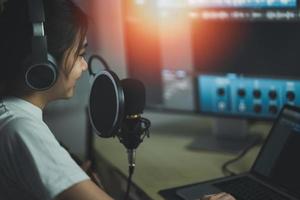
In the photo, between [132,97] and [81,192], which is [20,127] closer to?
[81,192]

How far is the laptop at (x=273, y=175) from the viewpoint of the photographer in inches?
53.0

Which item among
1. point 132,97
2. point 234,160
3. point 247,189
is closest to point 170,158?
point 234,160

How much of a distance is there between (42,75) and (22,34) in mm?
102

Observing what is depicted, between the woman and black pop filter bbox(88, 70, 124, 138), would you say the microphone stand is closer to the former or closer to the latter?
black pop filter bbox(88, 70, 124, 138)

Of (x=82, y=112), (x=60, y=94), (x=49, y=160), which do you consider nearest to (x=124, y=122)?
(x=60, y=94)

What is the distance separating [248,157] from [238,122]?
18cm

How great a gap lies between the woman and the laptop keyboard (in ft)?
0.52

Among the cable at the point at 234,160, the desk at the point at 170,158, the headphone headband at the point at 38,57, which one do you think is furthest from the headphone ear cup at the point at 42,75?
the cable at the point at 234,160

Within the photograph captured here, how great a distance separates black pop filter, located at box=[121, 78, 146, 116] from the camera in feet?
4.14

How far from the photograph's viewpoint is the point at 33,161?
1.03 meters

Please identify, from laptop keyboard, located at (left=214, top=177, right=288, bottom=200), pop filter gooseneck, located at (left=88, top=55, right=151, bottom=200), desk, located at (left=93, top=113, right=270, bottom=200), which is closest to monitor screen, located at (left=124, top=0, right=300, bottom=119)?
desk, located at (left=93, top=113, right=270, bottom=200)

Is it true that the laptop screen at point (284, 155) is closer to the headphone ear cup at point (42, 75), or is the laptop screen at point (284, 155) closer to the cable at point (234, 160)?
the cable at point (234, 160)

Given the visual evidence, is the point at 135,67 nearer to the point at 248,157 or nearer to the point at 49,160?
the point at 248,157

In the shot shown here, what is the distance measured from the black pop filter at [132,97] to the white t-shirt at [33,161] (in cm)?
23
